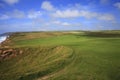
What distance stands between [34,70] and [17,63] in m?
7.94

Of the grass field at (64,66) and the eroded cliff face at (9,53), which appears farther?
the eroded cliff face at (9,53)

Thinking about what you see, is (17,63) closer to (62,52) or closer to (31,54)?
(31,54)

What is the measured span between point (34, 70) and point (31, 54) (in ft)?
33.3

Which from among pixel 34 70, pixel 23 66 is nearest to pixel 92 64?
pixel 34 70

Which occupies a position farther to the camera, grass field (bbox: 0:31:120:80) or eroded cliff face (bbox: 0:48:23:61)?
eroded cliff face (bbox: 0:48:23:61)

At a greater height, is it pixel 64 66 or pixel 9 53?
pixel 9 53

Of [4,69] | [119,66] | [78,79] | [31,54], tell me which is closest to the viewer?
[78,79]

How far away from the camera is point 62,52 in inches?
1406

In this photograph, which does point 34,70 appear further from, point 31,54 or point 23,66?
point 31,54

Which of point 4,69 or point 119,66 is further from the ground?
point 119,66

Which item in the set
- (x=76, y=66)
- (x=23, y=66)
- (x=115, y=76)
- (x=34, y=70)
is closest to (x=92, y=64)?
(x=76, y=66)

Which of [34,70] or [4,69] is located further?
[4,69]

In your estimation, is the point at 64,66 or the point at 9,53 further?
the point at 9,53

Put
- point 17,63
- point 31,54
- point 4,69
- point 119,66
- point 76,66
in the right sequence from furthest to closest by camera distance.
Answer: point 31,54 < point 17,63 < point 4,69 < point 76,66 < point 119,66
